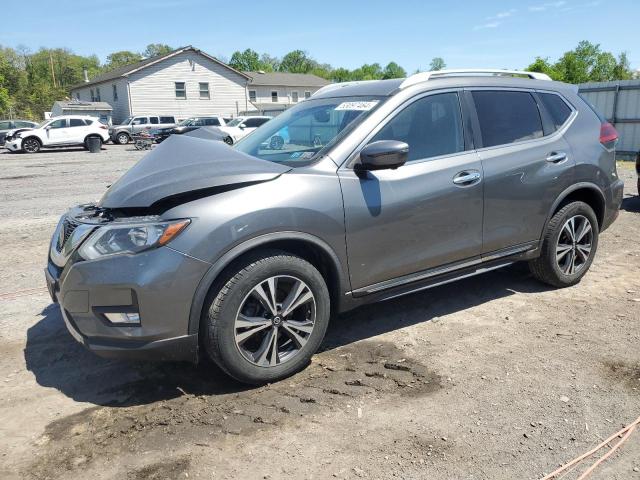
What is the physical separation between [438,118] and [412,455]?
2.46 metres

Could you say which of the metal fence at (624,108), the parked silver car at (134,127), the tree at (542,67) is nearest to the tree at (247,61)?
the tree at (542,67)

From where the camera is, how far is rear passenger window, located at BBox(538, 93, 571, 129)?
4773 mm

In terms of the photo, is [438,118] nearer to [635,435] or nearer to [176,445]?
[635,435]

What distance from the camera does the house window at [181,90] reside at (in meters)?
42.1

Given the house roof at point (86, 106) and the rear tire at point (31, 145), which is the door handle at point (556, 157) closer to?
the rear tire at point (31, 145)

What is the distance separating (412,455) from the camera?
2.73 meters

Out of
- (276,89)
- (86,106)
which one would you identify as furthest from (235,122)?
(276,89)

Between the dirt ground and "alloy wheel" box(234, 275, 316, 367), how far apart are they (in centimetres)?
23

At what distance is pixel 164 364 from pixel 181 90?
41631 millimetres

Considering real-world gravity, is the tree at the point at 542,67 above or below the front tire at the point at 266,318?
above

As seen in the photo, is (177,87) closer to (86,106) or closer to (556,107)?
(86,106)

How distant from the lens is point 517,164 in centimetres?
435

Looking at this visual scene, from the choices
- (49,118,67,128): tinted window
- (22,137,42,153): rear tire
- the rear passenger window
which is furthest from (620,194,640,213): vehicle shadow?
(49,118,67,128): tinted window

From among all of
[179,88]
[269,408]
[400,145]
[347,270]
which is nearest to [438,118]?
[400,145]
